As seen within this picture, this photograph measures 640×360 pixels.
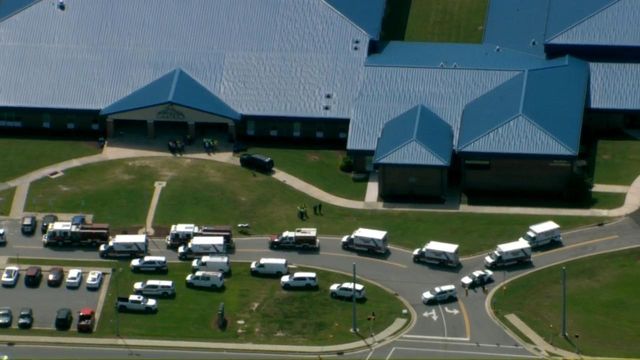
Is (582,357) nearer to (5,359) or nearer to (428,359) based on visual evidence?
(428,359)

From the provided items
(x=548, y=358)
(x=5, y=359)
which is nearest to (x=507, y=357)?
(x=548, y=358)

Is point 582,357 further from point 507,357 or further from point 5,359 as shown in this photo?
point 5,359

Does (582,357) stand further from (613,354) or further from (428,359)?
(428,359)

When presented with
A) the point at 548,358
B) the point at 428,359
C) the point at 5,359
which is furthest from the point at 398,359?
the point at 5,359

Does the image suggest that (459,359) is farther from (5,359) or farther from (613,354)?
(5,359)

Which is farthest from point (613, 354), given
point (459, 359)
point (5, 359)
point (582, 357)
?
point (5, 359)
